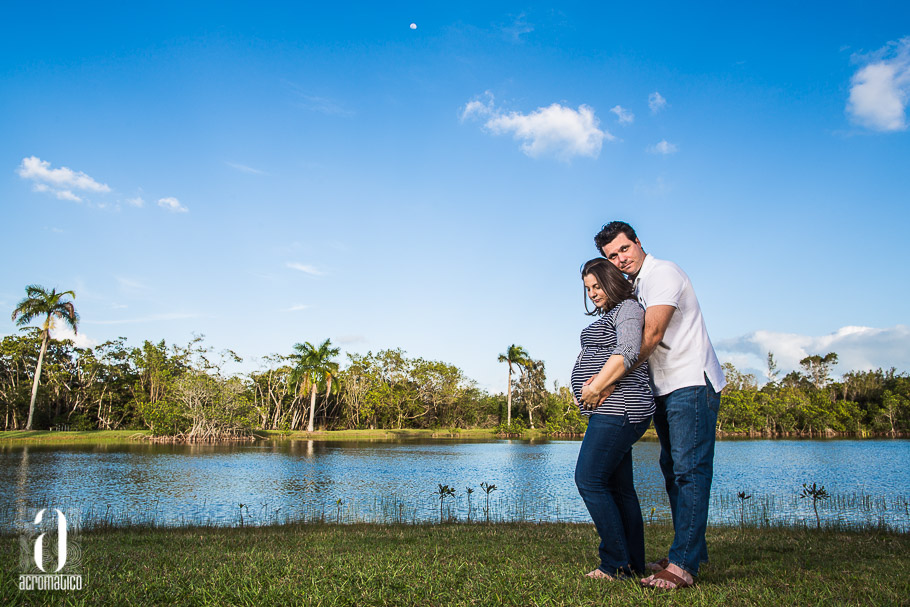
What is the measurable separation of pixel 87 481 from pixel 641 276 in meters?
21.7

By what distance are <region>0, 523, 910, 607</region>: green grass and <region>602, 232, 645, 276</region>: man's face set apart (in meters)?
1.85

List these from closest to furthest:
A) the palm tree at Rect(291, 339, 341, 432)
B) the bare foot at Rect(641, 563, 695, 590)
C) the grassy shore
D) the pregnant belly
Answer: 1. the bare foot at Rect(641, 563, 695, 590)
2. the pregnant belly
3. the grassy shore
4. the palm tree at Rect(291, 339, 341, 432)

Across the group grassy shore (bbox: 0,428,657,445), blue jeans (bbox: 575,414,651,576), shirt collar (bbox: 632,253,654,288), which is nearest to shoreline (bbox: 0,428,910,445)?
grassy shore (bbox: 0,428,657,445)

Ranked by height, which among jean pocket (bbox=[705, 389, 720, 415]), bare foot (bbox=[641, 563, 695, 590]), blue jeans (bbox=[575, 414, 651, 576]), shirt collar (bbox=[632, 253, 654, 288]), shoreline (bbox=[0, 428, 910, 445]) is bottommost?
shoreline (bbox=[0, 428, 910, 445])

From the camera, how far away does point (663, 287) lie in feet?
10.7

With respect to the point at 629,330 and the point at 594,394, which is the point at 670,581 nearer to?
the point at 594,394

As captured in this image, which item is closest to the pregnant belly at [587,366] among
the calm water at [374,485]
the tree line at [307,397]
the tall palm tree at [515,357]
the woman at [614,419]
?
the woman at [614,419]

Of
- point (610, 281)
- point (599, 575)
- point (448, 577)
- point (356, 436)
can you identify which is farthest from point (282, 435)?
point (610, 281)

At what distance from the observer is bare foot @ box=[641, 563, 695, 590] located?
2.95 m

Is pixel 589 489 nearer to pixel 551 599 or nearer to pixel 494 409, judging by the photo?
pixel 551 599

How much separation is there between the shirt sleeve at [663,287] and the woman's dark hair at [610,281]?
0.11 m

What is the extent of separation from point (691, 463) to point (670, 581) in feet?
2.08

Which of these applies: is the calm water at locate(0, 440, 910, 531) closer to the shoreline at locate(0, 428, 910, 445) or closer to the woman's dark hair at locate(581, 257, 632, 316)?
the shoreline at locate(0, 428, 910, 445)

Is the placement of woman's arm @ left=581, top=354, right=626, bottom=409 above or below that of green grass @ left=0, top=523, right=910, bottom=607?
above
